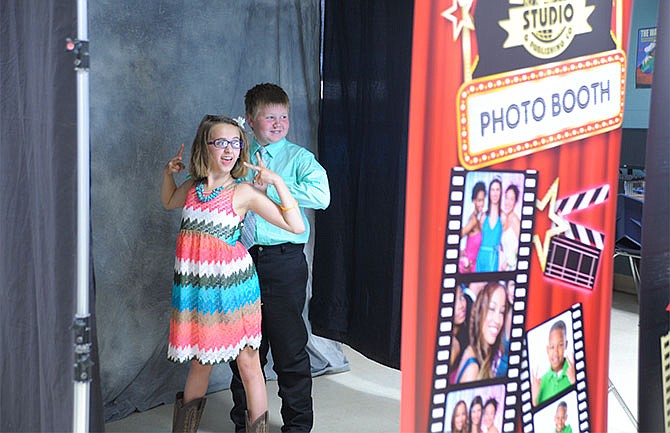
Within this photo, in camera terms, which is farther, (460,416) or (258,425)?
(258,425)

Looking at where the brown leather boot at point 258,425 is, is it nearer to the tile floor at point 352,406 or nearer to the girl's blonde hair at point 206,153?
the tile floor at point 352,406

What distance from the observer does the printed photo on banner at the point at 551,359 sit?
2225 mm

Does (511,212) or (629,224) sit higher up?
(511,212)

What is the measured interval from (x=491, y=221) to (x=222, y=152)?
113 cm

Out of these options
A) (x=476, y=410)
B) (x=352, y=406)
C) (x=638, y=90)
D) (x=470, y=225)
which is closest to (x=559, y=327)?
(x=476, y=410)

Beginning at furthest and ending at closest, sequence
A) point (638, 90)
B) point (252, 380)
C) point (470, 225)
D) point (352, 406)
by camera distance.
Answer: point (638, 90)
point (352, 406)
point (252, 380)
point (470, 225)

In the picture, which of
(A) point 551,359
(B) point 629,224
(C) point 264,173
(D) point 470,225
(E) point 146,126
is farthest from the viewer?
(B) point 629,224

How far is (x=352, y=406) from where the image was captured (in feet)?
12.2

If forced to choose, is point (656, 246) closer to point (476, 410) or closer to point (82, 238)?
point (476, 410)

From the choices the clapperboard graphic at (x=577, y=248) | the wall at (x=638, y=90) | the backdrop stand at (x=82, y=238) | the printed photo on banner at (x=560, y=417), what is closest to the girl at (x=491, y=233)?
the clapperboard graphic at (x=577, y=248)

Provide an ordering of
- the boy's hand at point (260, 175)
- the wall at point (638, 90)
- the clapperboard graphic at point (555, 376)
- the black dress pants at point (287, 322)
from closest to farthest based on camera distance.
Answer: the clapperboard graphic at point (555, 376) → the boy's hand at point (260, 175) → the black dress pants at point (287, 322) → the wall at point (638, 90)

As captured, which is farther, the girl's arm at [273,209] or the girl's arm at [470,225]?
the girl's arm at [273,209]

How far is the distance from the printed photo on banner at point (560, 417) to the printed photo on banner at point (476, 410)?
0.46ft

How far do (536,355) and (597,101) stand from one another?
0.69m
